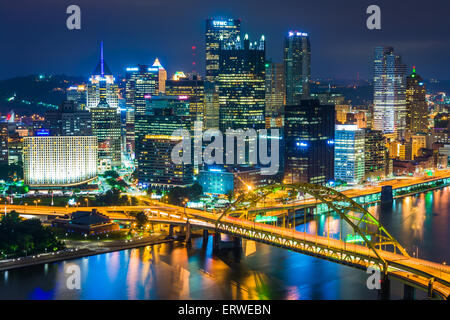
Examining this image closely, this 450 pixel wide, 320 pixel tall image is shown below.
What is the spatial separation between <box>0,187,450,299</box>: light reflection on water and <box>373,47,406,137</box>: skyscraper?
4468 centimetres

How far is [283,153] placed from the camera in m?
46.9

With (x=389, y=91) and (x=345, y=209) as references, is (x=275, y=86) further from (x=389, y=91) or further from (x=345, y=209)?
(x=345, y=209)

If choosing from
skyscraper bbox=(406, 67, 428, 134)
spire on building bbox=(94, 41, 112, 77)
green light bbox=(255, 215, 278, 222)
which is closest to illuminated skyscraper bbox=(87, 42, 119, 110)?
spire on building bbox=(94, 41, 112, 77)

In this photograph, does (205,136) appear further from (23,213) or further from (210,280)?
(210,280)

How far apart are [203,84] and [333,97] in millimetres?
19031

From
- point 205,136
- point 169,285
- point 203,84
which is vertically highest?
point 203,84

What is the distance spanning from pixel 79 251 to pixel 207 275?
18.2 feet

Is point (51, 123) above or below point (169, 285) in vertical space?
above

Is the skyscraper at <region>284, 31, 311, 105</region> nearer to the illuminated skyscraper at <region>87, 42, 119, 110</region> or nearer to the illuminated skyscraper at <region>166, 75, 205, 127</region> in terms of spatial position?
the illuminated skyscraper at <region>166, 75, 205, 127</region>
